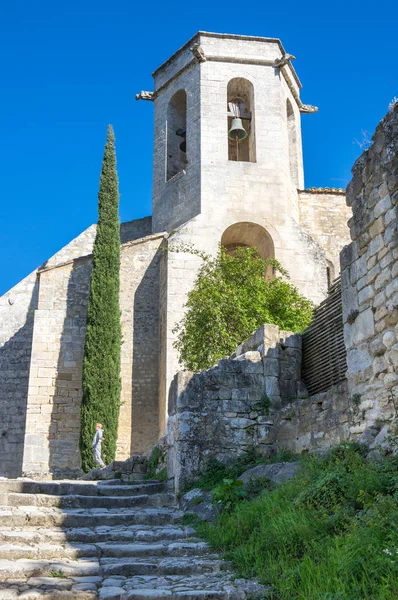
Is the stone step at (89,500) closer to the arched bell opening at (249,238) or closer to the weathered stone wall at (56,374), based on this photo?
the weathered stone wall at (56,374)

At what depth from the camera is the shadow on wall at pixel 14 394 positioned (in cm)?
2066

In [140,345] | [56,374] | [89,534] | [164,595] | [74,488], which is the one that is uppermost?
[140,345]

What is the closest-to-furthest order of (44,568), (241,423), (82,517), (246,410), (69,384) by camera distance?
(44,568)
(82,517)
(241,423)
(246,410)
(69,384)

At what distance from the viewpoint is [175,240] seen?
2019 cm

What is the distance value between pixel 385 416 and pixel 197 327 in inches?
434

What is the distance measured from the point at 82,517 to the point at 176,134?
18.9 meters

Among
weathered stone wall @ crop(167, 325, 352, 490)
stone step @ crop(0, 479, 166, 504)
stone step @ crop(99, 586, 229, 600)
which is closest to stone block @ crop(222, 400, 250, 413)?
weathered stone wall @ crop(167, 325, 352, 490)

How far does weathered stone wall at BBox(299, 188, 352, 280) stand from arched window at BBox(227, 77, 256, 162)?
260cm

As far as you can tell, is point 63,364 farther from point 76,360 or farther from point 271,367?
point 271,367

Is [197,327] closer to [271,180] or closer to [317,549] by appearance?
[271,180]

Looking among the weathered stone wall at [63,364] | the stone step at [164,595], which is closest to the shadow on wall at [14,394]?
the weathered stone wall at [63,364]

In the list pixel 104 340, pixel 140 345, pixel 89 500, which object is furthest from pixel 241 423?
pixel 140 345

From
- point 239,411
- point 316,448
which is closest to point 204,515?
point 316,448

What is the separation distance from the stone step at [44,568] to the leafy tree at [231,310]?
34.4 ft
